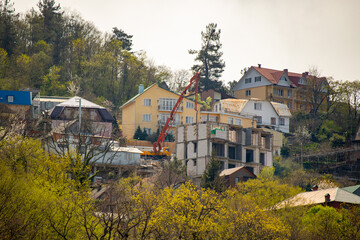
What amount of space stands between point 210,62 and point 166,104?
73.8 ft

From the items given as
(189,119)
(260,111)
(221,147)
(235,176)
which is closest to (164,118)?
(189,119)

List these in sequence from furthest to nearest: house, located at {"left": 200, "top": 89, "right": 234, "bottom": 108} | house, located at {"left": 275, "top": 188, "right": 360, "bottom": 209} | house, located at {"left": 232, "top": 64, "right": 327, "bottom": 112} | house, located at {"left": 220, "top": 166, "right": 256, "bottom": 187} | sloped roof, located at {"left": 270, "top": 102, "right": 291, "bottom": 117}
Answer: house, located at {"left": 232, "top": 64, "right": 327, "bottom": 112} < house, located at {"left": 200, "top": 89, "right": 234, "bottom": 108} < sloped roof, located at {"left": 270, "top": 102, "right": 291, "bottom": 117} < house, located at {"left": 220, "top": 166, "right": 256, "bottom": 187} < house, located at {"left": 275, "top": 188, "right": 360, "bottom": 209}

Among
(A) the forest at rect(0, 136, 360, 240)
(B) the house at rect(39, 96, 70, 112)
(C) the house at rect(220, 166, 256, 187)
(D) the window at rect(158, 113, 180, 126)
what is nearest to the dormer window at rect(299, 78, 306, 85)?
(D) the window at rect(158, 113, 180, 126)

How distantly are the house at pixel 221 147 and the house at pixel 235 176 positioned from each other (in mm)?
3877

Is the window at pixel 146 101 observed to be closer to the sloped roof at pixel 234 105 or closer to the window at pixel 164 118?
the window at pixel 164 118

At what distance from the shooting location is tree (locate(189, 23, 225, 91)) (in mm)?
113812

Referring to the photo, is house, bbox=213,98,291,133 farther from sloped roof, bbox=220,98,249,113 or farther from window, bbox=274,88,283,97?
window, bbox=274,88,283,97

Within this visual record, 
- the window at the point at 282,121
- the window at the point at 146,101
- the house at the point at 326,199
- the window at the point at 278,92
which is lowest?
the house at the point at 326,199

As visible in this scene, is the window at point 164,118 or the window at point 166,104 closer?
the window at point 164,118

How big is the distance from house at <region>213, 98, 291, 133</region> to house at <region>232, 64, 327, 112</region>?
26.6 feet

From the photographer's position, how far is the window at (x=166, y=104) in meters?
94.7

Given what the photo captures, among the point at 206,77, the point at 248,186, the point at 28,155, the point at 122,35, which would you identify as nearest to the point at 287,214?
Result: the point at 248,186

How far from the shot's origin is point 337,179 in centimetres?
8269

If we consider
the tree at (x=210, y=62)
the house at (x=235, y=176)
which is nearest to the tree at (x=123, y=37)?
the tree at (x=210, y=62)
